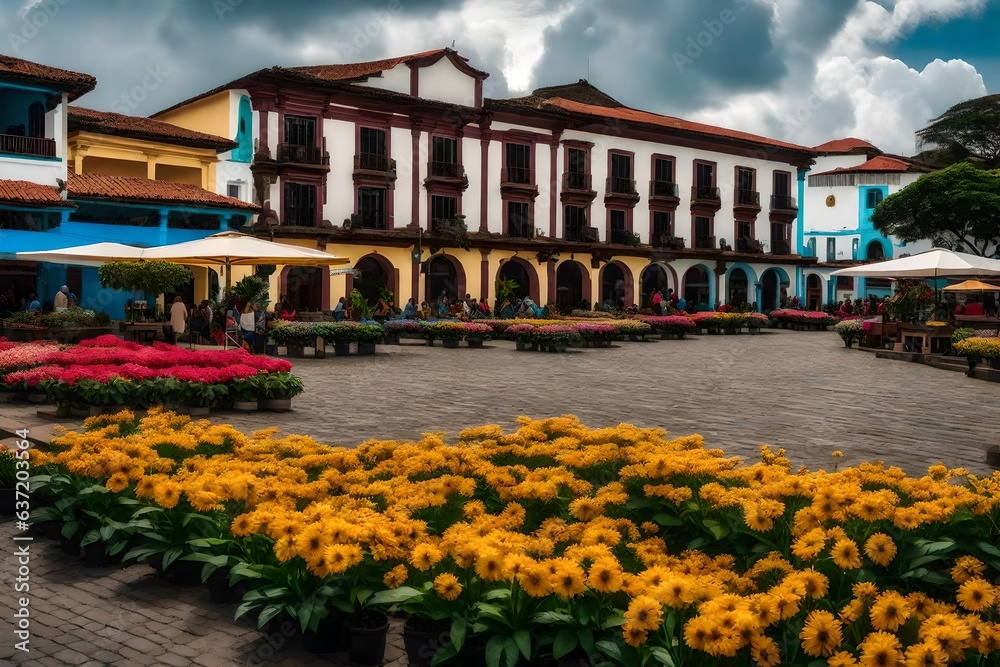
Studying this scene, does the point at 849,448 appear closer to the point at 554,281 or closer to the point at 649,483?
the point at 649,483

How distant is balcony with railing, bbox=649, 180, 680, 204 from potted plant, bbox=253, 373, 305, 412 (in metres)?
36.6

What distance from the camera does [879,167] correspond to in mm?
62688

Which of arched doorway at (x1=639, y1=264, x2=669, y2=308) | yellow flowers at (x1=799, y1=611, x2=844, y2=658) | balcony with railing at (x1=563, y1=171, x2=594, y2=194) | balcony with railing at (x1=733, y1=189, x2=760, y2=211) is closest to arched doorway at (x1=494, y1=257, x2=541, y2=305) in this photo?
balcony with railing at (x1=563, y1=171, x2=594, y2=194)

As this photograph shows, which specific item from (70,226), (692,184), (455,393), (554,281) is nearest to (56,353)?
(455,393)

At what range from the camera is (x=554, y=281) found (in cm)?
4216

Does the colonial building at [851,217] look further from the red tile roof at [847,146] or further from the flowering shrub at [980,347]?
the flowering shrub at [980,347]

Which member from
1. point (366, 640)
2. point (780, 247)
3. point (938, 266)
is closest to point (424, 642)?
point (366, 640)

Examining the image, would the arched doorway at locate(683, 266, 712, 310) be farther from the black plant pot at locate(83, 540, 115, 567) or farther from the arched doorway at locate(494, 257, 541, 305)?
the black plant pot at locate(83, 540, 115, 567)

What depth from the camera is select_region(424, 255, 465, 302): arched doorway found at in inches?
1545

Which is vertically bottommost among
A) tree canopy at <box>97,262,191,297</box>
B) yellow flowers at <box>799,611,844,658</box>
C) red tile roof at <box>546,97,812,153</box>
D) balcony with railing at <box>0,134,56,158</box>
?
yellow flowers at <box>799,611,844,658</box>

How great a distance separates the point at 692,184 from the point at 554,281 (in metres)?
10.6

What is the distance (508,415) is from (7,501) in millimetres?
5886

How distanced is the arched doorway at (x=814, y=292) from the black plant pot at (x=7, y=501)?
56999mm

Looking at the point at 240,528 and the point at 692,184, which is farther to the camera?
the point at 692,184
